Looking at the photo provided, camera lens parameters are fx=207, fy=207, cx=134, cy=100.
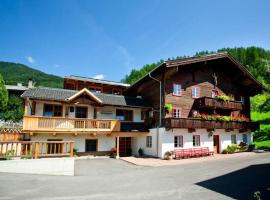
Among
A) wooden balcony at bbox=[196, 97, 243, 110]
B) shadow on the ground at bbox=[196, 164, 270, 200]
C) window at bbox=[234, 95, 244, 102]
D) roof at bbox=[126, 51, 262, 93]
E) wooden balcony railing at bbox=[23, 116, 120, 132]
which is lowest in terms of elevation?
shadow on the ground at bbox=[196, 164, 270, 200]

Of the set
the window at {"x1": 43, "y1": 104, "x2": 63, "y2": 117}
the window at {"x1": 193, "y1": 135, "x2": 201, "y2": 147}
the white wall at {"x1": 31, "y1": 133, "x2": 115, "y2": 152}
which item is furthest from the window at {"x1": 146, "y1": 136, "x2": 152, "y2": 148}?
the window at {"x1": 43, "y1": 104, "x2": 63, "y2": 117}

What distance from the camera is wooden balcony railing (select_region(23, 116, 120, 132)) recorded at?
17.8m

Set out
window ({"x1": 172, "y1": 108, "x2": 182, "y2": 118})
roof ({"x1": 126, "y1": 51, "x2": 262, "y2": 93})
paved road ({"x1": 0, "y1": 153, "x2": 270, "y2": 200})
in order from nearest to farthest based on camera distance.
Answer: paved road ({"x1": 0, "y1": 153, "x2": 270, "y2": 200})
roof ({"x1": 126, "y1": 51, "x2": 262, "y2": 93})
window ({"x1": 172, "y1": 108, "x2": 182, "y2": 118})

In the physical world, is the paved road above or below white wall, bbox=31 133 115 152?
below

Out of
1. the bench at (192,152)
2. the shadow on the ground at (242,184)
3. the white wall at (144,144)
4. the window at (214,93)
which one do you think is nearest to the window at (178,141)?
the bench at (192,152)

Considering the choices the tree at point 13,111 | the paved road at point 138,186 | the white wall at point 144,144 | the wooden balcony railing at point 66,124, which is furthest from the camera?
the tree at point 13,111

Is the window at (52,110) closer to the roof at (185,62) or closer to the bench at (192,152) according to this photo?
the roof at (185,62)

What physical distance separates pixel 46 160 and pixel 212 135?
18.8m

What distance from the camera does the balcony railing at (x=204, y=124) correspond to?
66.6ft

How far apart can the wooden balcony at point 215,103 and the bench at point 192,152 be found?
15.9ft

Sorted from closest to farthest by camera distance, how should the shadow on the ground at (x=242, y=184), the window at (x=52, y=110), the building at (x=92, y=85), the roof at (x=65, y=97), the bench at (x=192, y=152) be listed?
the shadow on the ground at (x=242, y=184) < the roof at (x=65, y=97) < the bench at (x=192, y=152) < the window at (x=52, y=110) < the building at (x=92, y=85)

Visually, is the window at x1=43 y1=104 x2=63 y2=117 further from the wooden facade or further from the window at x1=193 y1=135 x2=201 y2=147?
the window at x1=193 y1=135 x2=201 y2=147

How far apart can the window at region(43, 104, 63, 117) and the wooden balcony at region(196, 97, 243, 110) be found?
1528 centimetres

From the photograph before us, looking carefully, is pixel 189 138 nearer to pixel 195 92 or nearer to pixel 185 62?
pixel 195 92
